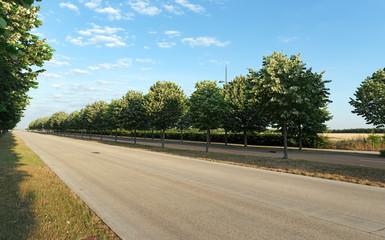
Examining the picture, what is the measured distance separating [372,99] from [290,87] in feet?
36.1

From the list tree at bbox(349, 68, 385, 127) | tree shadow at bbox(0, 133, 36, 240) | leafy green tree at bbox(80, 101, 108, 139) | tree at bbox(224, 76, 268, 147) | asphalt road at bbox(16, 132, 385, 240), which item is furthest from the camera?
leafy green tree at bbox(80, 101, 108, 139)

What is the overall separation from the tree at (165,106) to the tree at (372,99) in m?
16.8

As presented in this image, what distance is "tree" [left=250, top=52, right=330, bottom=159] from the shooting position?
14133 millimetres

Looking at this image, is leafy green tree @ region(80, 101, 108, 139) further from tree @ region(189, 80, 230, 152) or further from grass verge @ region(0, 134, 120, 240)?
grass verge @ region(0, 134, 120, 240)

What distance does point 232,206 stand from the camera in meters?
5.96

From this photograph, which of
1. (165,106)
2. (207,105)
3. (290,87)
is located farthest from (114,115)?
(290,87)

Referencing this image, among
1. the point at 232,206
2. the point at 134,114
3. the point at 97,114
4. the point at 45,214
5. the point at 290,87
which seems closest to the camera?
the point at 45,214

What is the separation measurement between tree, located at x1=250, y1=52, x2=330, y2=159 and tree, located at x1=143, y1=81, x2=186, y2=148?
12.2 meters

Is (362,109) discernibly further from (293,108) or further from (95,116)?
(95,116)

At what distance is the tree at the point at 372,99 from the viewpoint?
1875 centimetres

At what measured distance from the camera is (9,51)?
2.30 meters

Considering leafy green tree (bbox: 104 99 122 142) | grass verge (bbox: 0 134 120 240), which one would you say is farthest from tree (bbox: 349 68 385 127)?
leafy green tree (bbox: 104 99 122 142)

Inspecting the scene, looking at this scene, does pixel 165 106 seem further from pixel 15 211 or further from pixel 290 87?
pixel 15 211

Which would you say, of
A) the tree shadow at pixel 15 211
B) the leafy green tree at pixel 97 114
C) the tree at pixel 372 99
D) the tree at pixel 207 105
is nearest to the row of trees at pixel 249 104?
the tree at pixel 207 105
